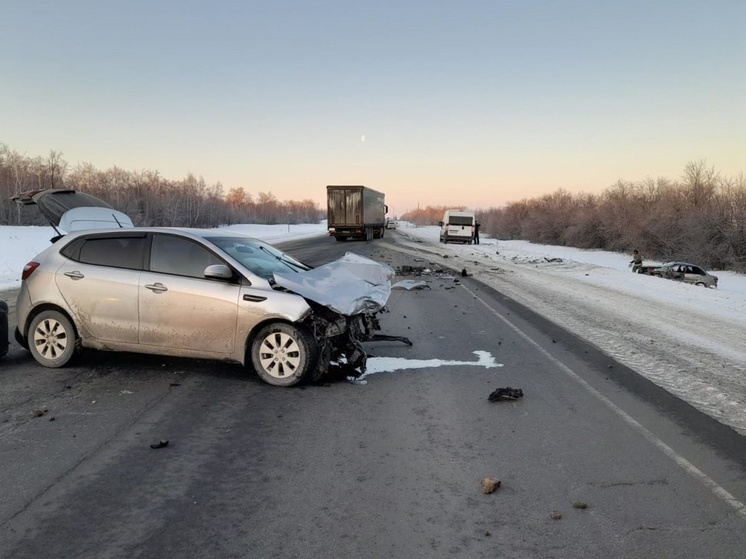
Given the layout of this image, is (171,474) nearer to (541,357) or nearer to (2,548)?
(2,548)

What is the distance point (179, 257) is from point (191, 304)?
25.9 inches

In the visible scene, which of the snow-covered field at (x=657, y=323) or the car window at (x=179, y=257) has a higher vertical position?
the car window at (x=179, y=257)

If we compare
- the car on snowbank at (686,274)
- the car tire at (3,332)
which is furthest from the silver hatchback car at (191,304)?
the car on snowbank at (686,274)

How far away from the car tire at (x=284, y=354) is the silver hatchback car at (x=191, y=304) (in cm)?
1

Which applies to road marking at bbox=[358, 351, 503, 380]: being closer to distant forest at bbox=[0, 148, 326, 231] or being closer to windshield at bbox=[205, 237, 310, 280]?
windshield at bbox=[205, 237, 310, 280]

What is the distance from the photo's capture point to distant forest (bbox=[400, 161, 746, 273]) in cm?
3022

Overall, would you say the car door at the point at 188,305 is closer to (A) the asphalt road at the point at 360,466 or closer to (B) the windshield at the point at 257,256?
(B) the windshield at the point at 257,256

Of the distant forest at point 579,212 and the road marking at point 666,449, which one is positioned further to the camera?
the distant forest at point 579,212

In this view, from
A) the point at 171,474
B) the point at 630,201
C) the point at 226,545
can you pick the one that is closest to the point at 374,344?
the point at 171,474

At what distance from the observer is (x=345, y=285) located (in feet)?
19.9

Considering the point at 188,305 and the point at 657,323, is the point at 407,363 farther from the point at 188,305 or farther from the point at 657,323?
the point at 657,323

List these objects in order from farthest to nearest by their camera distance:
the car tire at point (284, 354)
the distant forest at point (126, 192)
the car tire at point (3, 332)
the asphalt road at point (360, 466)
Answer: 1. the distant forest at point (126, 192)
2. the car tire at point (3, 332)
3. the car tire at point (284, 354)
4. the asphalt road at point (360, 466)

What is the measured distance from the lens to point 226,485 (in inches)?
136

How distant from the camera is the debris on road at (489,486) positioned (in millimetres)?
3391
